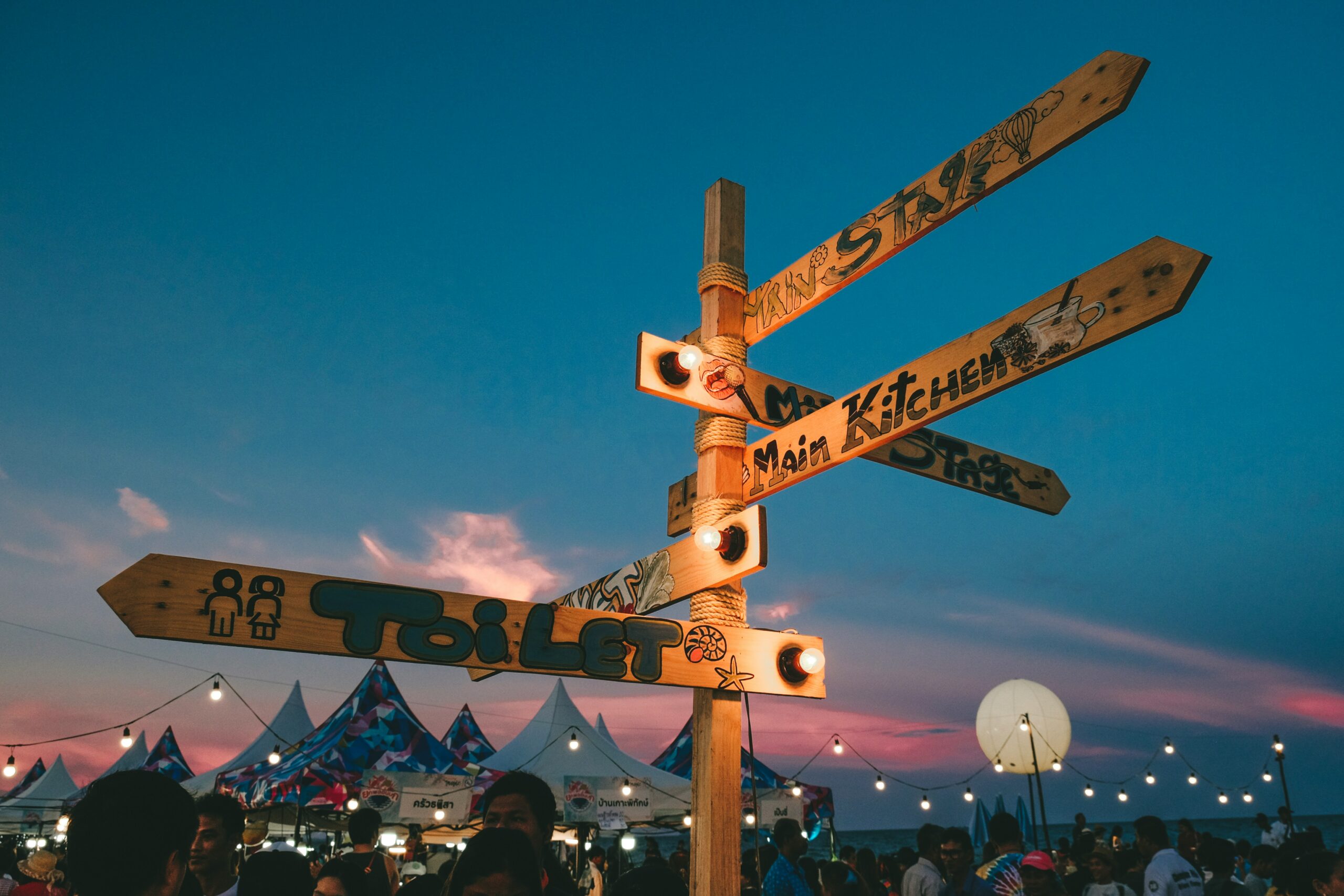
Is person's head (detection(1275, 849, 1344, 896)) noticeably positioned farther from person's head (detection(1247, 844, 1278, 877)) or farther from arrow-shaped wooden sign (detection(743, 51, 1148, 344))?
person's head (detection(1247, 844, 1278, 877))

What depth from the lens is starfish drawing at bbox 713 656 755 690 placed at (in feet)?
14.4

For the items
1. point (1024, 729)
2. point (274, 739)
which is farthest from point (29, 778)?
point (1024, 729)

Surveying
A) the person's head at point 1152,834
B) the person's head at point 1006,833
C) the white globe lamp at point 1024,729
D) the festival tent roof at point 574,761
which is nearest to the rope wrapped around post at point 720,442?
the person's head at point 1006,833

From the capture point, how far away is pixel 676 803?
52.5ft

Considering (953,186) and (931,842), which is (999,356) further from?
(931,842)

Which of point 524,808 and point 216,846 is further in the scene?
point 216,846

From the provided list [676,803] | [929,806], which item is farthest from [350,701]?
[929,806]

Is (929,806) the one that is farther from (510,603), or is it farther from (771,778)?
(510,603)

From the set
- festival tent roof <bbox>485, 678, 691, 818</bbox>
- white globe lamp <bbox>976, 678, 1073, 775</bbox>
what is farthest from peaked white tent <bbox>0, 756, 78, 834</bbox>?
white globe lamp <bbox>976, 678, 1073, 775</bbox>

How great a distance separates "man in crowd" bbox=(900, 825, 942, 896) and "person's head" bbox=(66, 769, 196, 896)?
4932 millimetres

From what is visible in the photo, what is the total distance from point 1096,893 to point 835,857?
24.1ft

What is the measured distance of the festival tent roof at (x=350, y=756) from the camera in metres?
17.0

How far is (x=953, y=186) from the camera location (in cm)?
406

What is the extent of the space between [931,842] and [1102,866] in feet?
3.87
